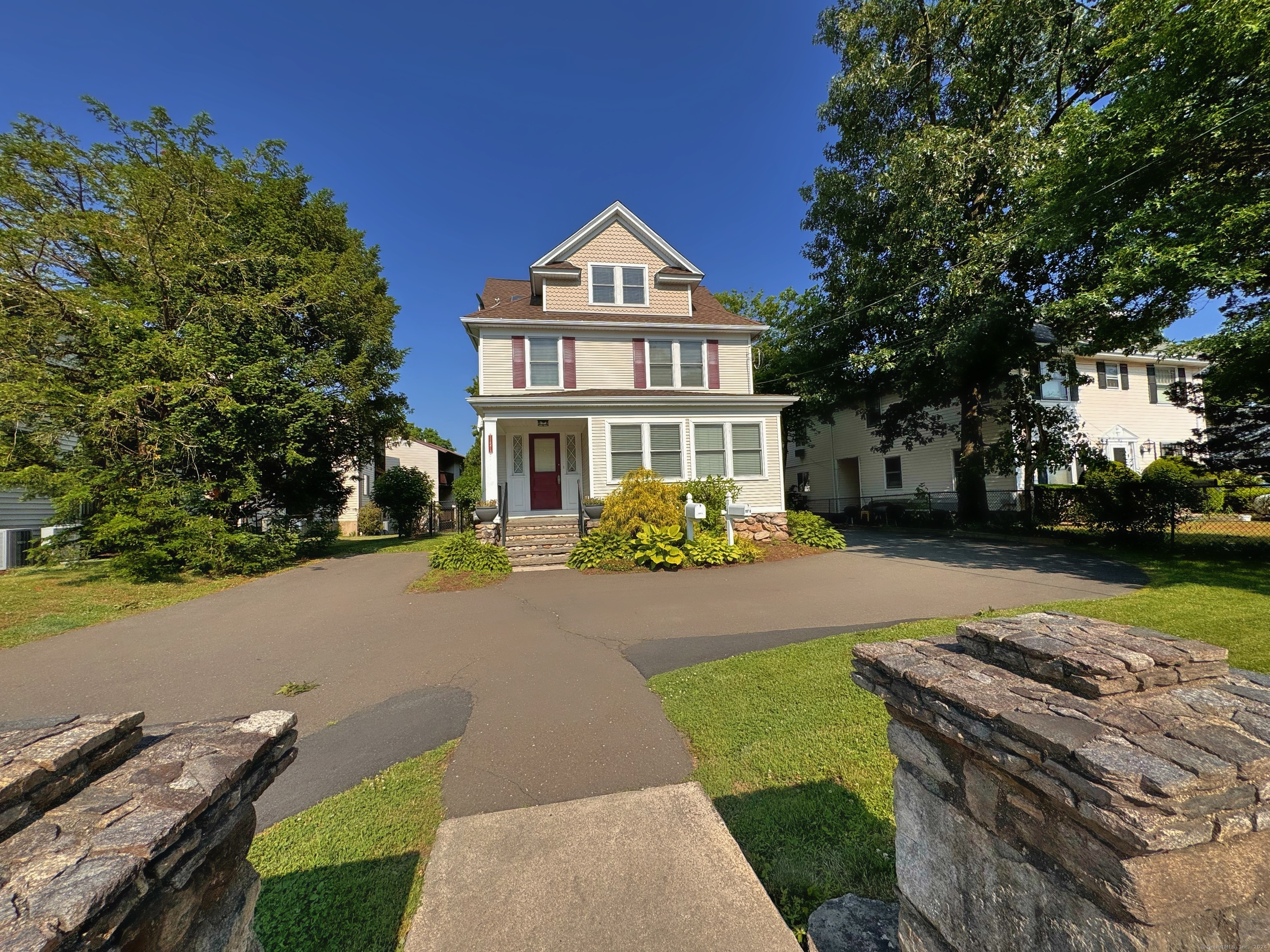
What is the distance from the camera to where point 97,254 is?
41.8 ft

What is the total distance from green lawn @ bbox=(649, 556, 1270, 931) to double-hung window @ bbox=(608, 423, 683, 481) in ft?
26.4

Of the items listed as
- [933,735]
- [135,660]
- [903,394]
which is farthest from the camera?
[903,394]

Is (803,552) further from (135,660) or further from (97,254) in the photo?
(97,254)

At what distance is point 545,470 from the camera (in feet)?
47.2

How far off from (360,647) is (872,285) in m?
15.9

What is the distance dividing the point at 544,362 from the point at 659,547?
6.78 meters

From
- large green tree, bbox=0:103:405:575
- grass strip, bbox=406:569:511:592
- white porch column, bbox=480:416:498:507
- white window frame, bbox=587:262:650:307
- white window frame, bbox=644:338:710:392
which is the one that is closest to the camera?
grass strip, bbox=406:569:511:592

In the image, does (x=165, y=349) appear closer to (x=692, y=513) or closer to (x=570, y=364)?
(x=570, y=364)

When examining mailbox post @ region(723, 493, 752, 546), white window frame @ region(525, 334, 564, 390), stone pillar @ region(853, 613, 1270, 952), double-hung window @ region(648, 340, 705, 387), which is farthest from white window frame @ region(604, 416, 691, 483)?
stone pillar @ region(853, 613, 1270, 952)

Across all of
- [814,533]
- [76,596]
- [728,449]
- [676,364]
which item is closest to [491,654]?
[76,596]

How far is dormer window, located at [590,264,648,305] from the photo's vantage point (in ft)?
49.5

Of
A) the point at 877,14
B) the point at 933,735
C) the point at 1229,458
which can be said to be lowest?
the point at 933,735

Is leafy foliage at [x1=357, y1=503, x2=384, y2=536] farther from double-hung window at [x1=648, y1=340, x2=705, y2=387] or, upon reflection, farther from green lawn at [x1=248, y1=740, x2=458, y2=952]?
green lawn at [x1=248, y1=740, x2=458, y2=952]

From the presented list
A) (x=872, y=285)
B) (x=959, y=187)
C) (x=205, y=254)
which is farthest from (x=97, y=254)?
(x=959, y=187)
